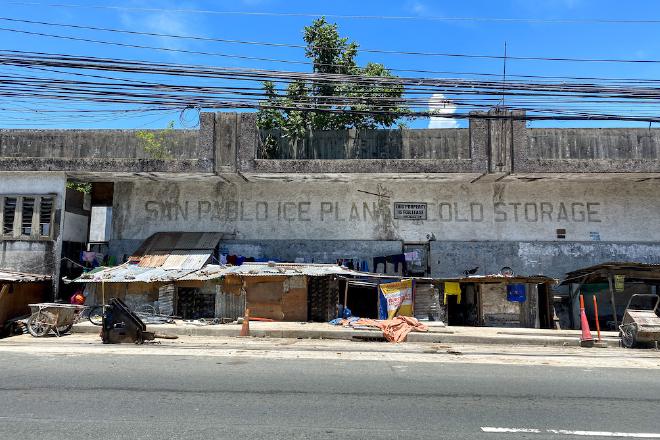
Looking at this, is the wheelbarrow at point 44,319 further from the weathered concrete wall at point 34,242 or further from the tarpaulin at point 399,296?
the tarpaulin at point 399,296

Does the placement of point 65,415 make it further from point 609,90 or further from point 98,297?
point 609,90

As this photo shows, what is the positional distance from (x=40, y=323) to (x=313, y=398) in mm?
10686

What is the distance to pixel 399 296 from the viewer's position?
16.3 metres

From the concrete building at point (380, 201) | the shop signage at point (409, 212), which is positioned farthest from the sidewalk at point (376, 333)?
the shop signage at point (409, 212)

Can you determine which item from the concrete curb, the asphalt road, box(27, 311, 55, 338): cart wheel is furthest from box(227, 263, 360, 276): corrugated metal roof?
the asphalt road

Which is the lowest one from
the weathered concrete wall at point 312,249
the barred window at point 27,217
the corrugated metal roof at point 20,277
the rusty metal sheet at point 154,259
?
the corrugated metal roof at point 20,277

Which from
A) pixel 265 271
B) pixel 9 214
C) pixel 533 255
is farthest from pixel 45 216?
pixel 533 255

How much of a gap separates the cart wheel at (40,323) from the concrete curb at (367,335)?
1152 mm

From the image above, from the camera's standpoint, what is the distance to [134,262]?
58.5 feet

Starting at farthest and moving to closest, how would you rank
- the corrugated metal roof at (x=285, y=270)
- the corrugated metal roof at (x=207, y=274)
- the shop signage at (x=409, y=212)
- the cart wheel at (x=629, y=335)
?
the shop signage at (x=409, y=212) → the corrugated metal roof at (x=207, y=274) → the corrugated metal roof at (x=285, y=270) → the cart wheel at (x=629, y=335)

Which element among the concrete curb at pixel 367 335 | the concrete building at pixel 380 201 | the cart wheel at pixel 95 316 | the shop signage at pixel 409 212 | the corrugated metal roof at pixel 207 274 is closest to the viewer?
the concrete curb at pixel 367 335

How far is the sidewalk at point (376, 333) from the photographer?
539 inches

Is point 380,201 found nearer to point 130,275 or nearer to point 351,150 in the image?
point 351,150

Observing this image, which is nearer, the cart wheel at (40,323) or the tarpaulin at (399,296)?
the cart wheel at (40,323)
